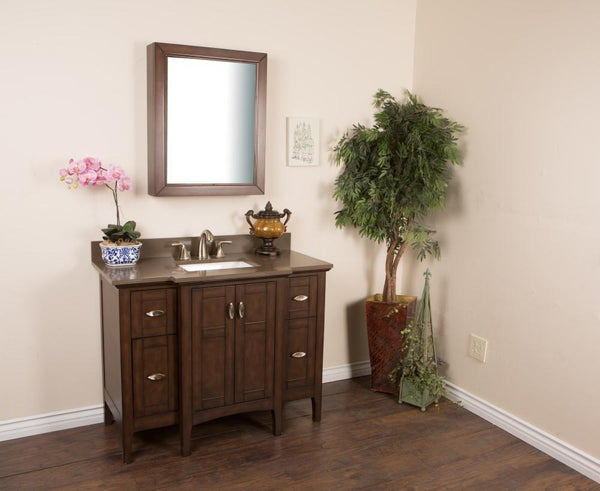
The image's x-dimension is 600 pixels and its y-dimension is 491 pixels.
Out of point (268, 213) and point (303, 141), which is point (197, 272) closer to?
point (268, 213)

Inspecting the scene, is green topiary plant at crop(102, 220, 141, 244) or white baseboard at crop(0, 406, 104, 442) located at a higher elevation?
green topiary plant at crop(102, 220, 141, 244)

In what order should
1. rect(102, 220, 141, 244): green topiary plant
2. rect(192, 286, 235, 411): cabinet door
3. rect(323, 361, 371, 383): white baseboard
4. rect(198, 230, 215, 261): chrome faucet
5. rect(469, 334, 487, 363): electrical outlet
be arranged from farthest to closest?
rect(323, 361, 371, 383): white baseboard
rect(469, 334, 487, 363): electrical outlet
rect(198, 230, 215, 261): chrome faucet
rect(102, 220, 141, 244): green topiary plant
rect(192, 286, 235, 411): cabinet door

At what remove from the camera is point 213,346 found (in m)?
2.54

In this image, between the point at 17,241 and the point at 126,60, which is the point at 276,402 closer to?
the point at 17,241

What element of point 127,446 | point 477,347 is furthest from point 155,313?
point 477,347

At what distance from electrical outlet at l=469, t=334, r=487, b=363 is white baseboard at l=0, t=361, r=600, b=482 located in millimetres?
211

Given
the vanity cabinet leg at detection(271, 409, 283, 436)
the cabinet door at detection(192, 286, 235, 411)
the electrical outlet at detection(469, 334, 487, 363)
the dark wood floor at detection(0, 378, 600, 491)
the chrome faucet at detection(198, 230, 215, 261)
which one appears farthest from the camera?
the electrical outlet at detection(469, 334, 487, 363)

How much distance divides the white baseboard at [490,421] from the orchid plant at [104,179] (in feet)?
2.82

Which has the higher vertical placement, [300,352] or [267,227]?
[267,227]

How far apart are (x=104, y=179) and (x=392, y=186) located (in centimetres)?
138

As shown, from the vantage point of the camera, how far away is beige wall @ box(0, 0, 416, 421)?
99.2 inches

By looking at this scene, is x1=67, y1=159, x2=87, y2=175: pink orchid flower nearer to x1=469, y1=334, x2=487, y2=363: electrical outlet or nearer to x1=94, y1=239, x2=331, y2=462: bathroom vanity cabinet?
x1=94, y1=239, x2=331, y2=462: bathroom vanity cabinet

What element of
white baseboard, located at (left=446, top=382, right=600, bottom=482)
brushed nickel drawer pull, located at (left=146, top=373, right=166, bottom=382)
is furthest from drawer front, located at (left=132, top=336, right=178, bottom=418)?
white baseboard, located at (left=446, top=382, right=600, bottom=482)

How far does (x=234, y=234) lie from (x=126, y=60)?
0.97m
